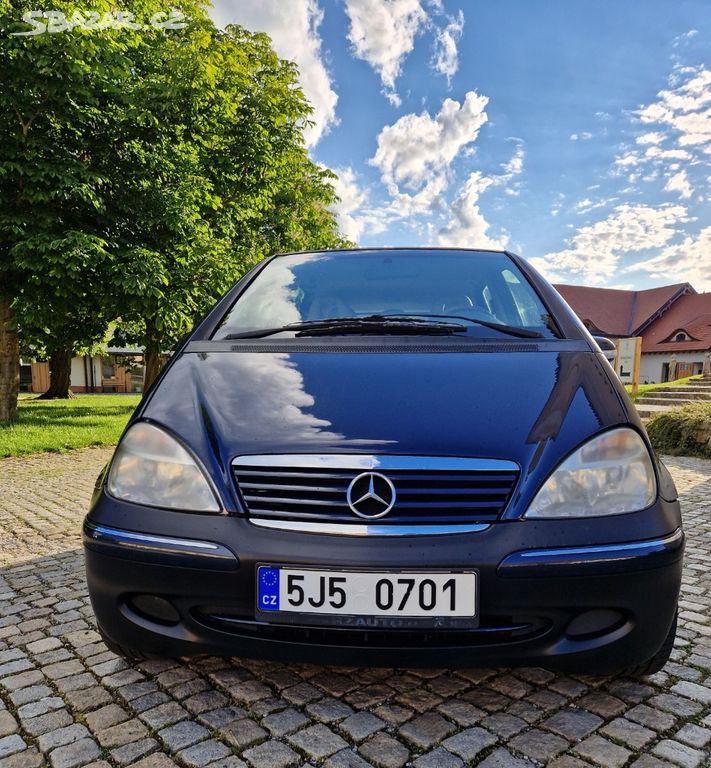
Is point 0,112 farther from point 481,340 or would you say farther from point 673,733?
point 673,733

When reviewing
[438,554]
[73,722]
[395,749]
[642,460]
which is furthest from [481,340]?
[73,722]

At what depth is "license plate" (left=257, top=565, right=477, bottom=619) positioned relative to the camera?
1.53 metres

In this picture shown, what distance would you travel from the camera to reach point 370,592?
154 centimetres

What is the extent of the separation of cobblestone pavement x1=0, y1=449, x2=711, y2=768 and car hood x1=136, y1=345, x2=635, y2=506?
2.37ft

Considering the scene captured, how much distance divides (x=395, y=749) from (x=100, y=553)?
3.26ft

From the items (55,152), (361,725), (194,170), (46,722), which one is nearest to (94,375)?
(194,170)

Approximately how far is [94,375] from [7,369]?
103ft

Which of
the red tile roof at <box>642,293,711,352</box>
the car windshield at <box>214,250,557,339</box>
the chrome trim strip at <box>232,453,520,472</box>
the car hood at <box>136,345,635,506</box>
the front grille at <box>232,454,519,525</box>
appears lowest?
the front grille at <box>232,454,519,525</box>

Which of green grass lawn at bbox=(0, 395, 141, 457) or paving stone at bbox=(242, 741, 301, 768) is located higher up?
paving stone at bbox=(242, 741, 301, 768)

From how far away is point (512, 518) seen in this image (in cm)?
158

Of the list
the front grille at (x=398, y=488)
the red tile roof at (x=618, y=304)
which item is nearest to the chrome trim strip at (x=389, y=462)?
the front grille at (x=398, y=488)

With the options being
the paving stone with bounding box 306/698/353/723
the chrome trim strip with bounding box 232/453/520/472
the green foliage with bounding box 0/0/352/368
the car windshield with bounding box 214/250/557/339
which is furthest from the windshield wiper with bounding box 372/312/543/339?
the green foliage with bounding box 0/0/352/368

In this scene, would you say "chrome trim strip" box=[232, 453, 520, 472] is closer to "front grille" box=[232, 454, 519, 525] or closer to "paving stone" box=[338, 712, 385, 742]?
"front grille" box=[232, 454, 519, 525]

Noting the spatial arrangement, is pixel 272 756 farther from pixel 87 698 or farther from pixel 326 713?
pixel 87 698
